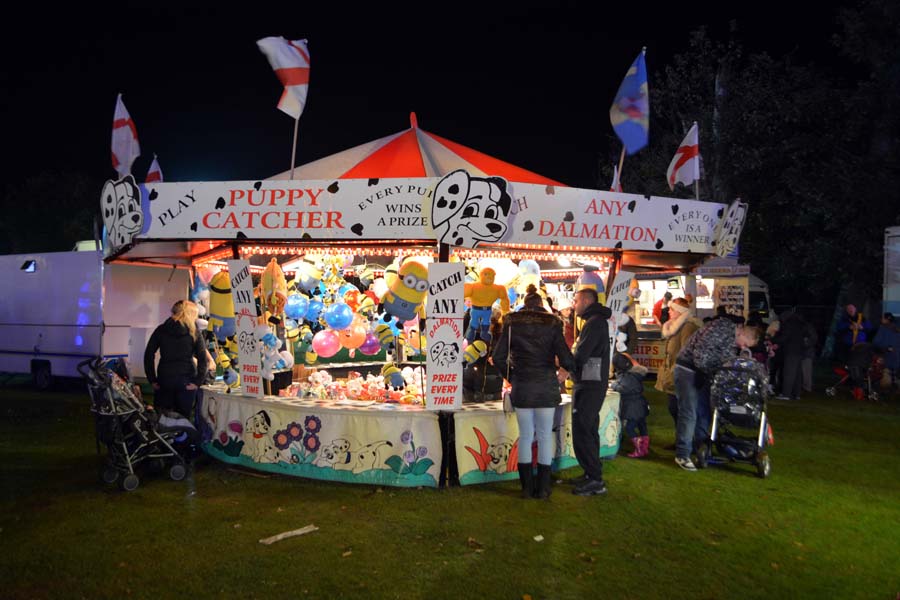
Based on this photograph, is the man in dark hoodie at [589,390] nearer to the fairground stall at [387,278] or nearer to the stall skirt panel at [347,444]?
the fairground stall at [387,278]

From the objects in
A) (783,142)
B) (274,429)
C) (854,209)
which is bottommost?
(274,429)

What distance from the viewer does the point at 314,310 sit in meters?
8.28

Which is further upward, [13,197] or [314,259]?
[13,197]

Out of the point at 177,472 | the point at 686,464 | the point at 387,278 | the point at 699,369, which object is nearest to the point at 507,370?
the point at 387,278

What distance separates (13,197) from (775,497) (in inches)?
1827

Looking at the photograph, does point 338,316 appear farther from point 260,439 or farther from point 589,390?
point 589,390

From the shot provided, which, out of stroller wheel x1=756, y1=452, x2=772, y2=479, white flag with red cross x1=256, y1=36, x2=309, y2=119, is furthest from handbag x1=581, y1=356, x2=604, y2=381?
white flag with red cross x1=256, y1=36, x2=309, y2=119

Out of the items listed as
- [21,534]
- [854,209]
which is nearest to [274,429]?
[21,534]

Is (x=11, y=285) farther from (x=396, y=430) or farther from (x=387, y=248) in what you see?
(x=396, y=430)

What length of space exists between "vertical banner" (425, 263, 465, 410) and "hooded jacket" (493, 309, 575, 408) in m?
0.56

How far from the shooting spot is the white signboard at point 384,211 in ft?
20.3

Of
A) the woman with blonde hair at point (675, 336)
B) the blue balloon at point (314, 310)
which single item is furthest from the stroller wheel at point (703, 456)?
the blue balloon at point (314, 310)

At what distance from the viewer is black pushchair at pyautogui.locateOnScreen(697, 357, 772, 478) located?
6.98 m

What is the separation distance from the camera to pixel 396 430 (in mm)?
6516
